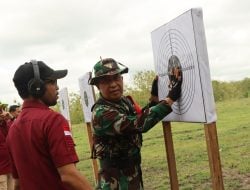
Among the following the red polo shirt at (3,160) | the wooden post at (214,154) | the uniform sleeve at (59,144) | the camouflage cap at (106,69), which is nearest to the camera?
the uniform sleeve at (59,144)

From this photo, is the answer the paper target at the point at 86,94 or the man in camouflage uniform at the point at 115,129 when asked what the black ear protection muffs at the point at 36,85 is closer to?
the man in camouflage uniform at the point at 115,129

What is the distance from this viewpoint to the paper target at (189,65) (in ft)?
10.5

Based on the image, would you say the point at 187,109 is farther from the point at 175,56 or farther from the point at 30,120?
the point at 30,120

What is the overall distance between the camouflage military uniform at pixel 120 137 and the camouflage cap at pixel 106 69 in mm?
179

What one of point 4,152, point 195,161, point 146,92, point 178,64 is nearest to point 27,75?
point 178,64

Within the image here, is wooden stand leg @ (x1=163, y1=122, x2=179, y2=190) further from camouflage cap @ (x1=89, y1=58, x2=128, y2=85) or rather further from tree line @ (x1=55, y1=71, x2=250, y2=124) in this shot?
tree line @ (x1=55, y1=71, x2=250, y2=124)

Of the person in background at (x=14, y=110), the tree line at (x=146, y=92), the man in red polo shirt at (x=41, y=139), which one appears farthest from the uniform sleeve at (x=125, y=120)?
the tree line at (x=146, y=92)

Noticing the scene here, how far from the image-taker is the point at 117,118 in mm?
3131

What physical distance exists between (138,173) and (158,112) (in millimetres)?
547

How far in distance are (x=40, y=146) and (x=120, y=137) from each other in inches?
35.1

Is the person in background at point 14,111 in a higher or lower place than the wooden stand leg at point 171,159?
higher

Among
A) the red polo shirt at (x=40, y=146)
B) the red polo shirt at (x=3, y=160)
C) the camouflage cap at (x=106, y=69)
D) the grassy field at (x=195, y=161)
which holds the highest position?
the camouflage cap at (x=106, y=69)

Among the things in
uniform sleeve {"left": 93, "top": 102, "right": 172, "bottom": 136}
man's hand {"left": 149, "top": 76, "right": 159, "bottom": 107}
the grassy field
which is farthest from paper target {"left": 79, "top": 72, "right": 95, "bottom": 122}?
uniform sleeve {"left": 93, "top": 102, "right": 172, "bottom": 136}

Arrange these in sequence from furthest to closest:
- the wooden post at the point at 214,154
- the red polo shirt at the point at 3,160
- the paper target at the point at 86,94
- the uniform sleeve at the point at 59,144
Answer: the red polo shirt at the point at 3,160 < the paper target at the point at 86,94 < the wooden post at the point at 214,154 < the uniform sleeve at the point at 59,144
